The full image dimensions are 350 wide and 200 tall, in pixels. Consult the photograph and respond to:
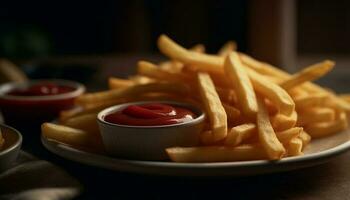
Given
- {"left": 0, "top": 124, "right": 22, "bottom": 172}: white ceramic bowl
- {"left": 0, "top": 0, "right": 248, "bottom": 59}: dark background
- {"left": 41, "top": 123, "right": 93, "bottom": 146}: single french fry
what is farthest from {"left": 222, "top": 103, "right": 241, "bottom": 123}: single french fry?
{"left": 0, "top": 0, "right": 248, "bottom": 59}: dark background

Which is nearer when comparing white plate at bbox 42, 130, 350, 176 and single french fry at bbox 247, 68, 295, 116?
white plate at bbox 42, 130, 350, 176

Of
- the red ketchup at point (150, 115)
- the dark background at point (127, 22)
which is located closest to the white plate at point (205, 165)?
the red ketchup at point (150, 115)

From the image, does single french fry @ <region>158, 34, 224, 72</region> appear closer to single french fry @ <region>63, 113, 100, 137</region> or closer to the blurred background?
single french fry @ <region>63, 113, 100, 137</region>

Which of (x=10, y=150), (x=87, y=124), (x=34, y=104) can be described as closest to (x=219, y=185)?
(x=87, y=124)

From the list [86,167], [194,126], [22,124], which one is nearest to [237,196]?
[194,126]

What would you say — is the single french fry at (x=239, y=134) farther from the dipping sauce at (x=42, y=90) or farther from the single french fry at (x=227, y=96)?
the dipping sauce at (x=42, y=90)

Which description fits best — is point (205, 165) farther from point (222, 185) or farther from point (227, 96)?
point (227, 96)
